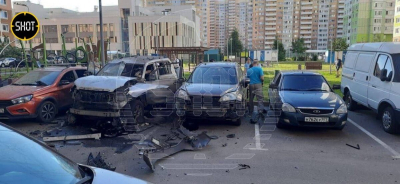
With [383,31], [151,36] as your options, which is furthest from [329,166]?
[383,31]

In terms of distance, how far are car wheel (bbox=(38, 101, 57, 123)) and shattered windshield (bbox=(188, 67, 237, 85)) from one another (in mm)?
4155

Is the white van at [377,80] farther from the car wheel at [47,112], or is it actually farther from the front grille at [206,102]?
the car wheel at [47,112]

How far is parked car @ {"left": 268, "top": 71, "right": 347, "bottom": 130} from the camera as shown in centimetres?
692

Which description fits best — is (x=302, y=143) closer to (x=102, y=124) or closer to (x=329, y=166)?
(x=329, y=166)

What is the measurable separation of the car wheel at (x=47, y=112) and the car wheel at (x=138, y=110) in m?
2.69

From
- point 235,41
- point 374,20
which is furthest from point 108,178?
point 374,20

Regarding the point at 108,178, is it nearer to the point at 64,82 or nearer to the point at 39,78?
the point at 64,82

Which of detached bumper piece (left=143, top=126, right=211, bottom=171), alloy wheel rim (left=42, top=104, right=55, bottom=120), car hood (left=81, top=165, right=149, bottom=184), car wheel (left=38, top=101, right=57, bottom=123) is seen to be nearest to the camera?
car hood (left=81, top=165, right=149, bottom=184)

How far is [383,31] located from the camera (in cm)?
6281

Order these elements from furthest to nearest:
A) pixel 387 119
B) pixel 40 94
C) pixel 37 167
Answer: pixel 40 94, pixel 387 119, pixel 37 167

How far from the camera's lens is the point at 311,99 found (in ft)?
24.2

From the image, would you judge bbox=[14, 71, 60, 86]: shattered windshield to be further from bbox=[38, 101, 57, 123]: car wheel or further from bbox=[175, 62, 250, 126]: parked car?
bbox=[175, 62, 250, 126]: parked car

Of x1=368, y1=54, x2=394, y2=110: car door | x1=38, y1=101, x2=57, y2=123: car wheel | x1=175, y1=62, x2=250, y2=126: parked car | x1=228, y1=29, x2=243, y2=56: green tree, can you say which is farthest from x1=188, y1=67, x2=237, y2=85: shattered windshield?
x1=228, y1=29, x2=243, y2=56: green tree

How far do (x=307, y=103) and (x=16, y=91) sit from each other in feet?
25.9
